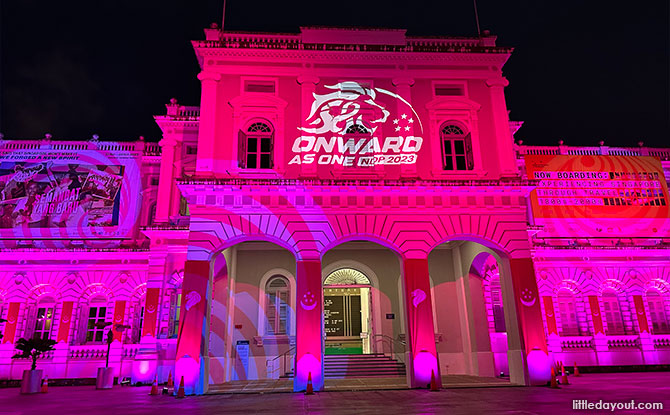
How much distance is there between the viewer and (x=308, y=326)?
1373 cm

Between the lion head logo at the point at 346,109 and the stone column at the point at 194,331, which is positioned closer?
the stone column at the point at 194,331

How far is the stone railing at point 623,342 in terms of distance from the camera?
2148cm

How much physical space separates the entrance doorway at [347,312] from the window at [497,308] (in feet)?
18.0

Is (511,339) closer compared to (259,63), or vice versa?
(511,339)

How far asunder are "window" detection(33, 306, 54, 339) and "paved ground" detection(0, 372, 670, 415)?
31.5 ft

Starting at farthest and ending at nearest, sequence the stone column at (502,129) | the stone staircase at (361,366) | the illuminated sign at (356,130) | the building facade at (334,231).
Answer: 1. the stone staircase at (361,366)
2. the stone column at (502,129)
3. the illuminated sign at (356,130)
4. the building facade at (334,231)

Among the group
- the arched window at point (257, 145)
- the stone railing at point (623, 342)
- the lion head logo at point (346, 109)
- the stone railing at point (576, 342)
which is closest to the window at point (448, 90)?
the lion head logo at point (346, 109)

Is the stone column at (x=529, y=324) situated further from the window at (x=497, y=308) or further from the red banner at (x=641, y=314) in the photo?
the red banner at (x=641, y=314)

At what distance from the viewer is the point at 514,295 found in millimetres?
14453

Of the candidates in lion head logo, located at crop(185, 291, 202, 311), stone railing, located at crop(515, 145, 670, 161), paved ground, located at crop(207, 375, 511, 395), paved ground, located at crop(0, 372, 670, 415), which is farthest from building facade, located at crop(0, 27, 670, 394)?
paved ground, located at crop(0, 372, 670, 415)

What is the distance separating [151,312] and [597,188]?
2262cm

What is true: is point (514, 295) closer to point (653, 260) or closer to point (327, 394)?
point (327, 394)

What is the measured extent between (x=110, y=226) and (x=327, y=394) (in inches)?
596

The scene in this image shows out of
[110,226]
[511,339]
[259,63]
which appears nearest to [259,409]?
[511,339]
